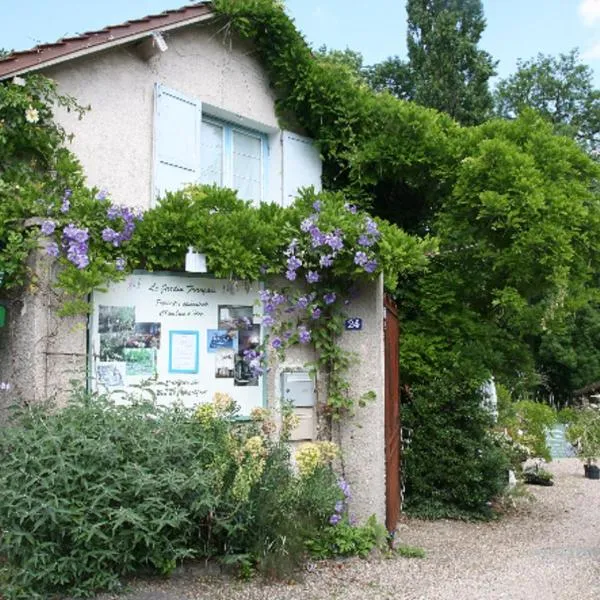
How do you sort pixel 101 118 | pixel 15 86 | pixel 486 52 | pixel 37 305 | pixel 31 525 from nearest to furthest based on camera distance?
pixel 31 525 < pixel 37 305 < pixel 15 86 < pixel 101 118 < pixel 486 52

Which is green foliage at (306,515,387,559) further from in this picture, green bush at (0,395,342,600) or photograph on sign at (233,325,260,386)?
photograph on sign at (233,325,260,386)

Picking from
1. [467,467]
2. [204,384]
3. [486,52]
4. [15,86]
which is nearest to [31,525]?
[204,384]

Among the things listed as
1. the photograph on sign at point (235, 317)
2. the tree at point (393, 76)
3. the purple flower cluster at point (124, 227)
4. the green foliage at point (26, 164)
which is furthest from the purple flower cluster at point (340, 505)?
the tree at point (393, 76)

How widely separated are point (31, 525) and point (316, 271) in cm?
332

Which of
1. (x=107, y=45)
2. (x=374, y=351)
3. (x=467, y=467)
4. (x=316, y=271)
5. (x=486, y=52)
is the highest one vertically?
(x=486, y=52)

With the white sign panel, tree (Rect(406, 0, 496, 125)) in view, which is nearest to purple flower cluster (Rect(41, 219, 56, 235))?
the white sign panel

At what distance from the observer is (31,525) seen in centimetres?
459

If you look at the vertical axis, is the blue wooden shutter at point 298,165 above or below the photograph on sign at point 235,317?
above

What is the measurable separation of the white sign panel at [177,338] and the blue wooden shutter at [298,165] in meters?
3.03

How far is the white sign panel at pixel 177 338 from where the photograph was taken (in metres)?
5.99

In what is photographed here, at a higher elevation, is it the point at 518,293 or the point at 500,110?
the point at 500,110

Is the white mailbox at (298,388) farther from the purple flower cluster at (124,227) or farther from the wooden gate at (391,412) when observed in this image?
the purple flower cluster at (124,227)

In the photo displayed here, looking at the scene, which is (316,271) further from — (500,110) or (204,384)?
(500,110)

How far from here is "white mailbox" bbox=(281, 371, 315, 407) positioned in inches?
264
